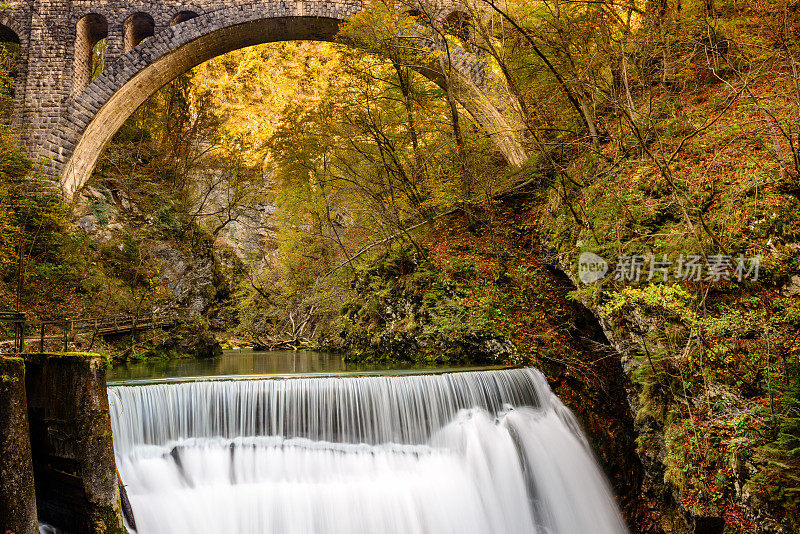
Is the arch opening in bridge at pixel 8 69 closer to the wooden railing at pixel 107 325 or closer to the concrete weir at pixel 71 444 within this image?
the wooden railing at pixel 107 325

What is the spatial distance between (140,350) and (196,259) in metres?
4.44

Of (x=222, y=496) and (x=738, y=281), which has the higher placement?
(x=738, y=281)

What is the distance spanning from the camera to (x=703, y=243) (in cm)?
522

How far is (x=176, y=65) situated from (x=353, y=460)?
515 inches

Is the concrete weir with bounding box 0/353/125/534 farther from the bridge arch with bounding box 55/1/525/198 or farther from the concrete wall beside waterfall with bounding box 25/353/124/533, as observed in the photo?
the bridge arch with bounding box 55/1/525/198

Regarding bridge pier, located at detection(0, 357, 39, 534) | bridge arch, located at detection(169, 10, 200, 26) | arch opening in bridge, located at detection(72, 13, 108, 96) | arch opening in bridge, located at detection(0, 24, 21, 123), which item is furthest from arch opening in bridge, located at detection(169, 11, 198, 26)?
bridge pier, located at detection(0, 357, 39, 534)

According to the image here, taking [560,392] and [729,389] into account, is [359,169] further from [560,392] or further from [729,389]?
[729,389]

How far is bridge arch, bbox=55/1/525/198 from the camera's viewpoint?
13141mm

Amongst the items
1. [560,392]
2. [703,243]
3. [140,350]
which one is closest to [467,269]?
[560,392]

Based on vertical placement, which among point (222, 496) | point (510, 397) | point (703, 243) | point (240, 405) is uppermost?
point (703, 243)

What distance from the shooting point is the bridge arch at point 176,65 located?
13141 mm

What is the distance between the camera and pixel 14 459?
3.80 metres

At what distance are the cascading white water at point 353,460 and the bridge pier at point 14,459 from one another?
1436 mm

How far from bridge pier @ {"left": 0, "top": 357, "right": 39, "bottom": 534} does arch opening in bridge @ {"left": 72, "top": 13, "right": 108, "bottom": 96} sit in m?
12.3
